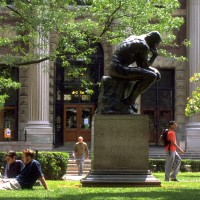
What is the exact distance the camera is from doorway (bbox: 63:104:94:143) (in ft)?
148

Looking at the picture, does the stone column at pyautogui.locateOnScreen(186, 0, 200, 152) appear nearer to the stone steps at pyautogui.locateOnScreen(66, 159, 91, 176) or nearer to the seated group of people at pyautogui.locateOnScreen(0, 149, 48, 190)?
the stone steps at pyautogui.locateOnScreen(66, 159, 91, 176)

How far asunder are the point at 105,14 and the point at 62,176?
18.9 feet

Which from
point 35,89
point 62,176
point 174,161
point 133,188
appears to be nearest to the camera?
point 133,188

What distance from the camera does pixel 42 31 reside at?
2291 cm

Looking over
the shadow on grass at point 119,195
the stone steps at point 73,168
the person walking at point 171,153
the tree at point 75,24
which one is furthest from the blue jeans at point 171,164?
the stone steps at point 73,168

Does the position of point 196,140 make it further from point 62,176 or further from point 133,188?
point 133,188

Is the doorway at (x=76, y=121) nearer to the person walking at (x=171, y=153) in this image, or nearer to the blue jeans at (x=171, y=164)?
→ the blue jeans at (x=171, y=164)

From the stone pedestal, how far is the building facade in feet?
83.4

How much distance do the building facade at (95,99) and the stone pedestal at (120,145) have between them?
83.4ft

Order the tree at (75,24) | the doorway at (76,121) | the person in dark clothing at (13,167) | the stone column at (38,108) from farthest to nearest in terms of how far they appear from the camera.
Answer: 1. the doorway at (76,121)
2. the stone column at (38,108)
3. the tree at (75,24)
4. the person in dark clothing at (13,167)

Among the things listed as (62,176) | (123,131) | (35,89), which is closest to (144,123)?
(123,131)

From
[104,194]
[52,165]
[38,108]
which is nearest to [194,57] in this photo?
[38,108]

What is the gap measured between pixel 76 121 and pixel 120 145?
29695 millimetres

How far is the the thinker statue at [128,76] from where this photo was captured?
52.5 ft
